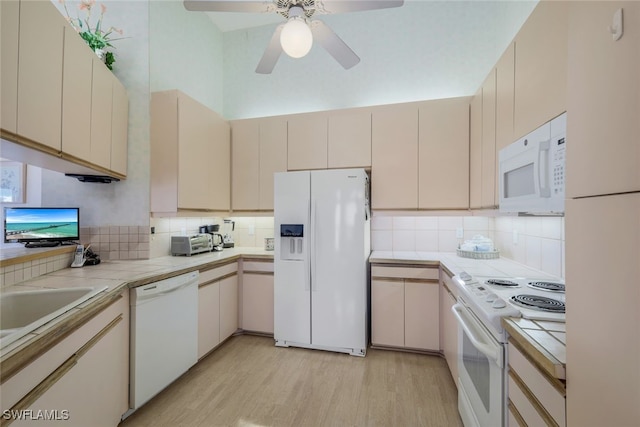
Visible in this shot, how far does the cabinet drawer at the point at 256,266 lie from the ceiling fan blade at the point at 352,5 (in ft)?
7.25

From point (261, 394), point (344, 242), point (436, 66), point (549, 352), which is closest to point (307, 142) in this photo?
point (344, 242)

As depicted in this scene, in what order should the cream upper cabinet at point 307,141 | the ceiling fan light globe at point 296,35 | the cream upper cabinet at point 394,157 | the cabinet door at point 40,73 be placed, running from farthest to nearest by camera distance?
the cream upper cabinet at point 307,141, the cream upper cabinet at point 394,157, the ceiling fan light globe at point 296,35, the cabinet door at point 40,73

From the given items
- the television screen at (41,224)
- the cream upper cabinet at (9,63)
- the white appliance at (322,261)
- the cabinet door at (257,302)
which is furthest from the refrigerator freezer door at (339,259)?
the television screen at (41,224)

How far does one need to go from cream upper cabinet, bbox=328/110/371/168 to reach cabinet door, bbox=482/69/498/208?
103cm

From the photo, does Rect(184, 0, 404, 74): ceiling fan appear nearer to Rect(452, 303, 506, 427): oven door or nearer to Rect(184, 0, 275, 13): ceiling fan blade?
Rect(184, 0, 275, 13): ceiling fan blade

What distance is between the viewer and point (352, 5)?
168 centimetres

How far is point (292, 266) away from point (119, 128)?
1.92m

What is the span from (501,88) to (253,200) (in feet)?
8.19

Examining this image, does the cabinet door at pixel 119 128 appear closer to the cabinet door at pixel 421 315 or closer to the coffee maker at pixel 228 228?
the coffee maker at pixel 228 228

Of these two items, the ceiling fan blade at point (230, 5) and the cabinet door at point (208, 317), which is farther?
the cabinet door at point (208, 317)

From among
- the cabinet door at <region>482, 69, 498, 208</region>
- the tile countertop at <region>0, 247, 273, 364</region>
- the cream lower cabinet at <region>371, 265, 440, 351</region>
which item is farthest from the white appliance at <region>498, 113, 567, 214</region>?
the tile countertop at <region>0, 247, 273, 364</region>

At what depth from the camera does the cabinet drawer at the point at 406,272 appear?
8.02 ft

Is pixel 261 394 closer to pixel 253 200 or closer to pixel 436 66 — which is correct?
pixel 253 200

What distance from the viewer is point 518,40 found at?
1.58 metres
